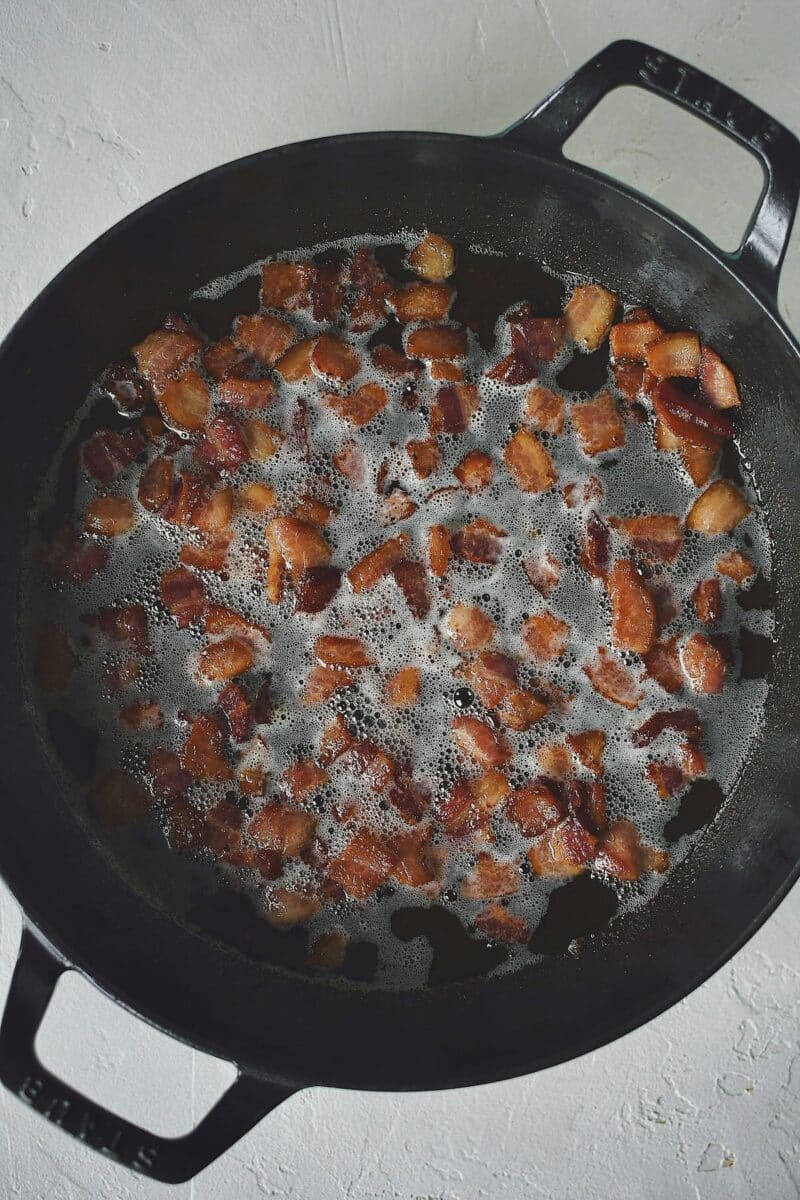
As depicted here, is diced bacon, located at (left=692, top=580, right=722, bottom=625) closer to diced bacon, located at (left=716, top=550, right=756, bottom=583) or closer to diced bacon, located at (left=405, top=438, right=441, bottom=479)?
diced bacon, located at (left=716, top=550, right=756, bottom=583)

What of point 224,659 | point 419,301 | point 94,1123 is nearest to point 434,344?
point 419,301

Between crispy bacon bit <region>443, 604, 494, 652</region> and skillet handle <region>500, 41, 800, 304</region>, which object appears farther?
crispy bacon bit <region>443, 604, 494, 652</region>

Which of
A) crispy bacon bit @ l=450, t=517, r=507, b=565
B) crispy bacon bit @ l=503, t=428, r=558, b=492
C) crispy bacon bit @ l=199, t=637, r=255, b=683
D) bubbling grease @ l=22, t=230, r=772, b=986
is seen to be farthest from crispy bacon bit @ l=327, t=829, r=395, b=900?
crispy bacon bit @ l=503, t=428, r=558, b=492

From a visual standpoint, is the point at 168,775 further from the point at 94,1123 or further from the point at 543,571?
the point at 543,571

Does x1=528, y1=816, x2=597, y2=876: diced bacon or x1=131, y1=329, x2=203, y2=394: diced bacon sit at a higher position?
x1=131, y1=329, x2=203, y2=394: diced bacon

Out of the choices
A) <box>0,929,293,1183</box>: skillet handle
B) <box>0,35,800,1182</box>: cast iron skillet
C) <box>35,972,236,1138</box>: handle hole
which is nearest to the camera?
<box>0,929,293,1183</box>: skillet handle

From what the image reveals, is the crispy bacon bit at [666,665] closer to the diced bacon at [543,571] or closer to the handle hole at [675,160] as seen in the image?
the diced bacon at [543,571]
